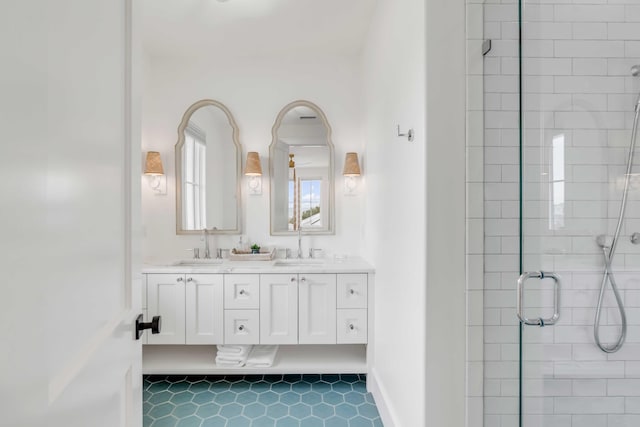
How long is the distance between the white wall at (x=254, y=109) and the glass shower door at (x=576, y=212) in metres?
1.81

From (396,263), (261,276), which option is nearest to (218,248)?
(261,276)

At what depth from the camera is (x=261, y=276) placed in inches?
98.0

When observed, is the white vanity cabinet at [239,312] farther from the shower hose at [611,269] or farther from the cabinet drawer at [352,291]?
the shower hose at [611,269]

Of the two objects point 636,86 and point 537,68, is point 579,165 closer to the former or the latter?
point 636,86

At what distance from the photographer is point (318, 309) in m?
2.49

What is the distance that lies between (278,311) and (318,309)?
28cm

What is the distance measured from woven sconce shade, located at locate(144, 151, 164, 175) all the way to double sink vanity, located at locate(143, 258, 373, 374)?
0.87m

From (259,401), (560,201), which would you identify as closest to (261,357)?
(259,401)

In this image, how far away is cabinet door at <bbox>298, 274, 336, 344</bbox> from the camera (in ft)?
8.14

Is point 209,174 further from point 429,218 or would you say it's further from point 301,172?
point 429,218

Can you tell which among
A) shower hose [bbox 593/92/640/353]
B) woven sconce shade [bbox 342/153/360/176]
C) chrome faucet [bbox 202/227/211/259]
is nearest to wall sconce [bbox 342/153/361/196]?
woven sconce shade [bbox 342/153/360/176]

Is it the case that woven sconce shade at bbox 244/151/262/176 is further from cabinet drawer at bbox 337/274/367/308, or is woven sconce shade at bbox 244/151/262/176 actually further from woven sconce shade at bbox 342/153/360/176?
cabinet drawer at bbox 337/274/367/308

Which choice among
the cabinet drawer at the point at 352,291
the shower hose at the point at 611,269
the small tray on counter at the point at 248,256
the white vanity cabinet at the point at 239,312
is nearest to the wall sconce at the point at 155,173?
the small tray on counter at the point at 248,256

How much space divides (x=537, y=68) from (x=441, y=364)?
44.6 inches
